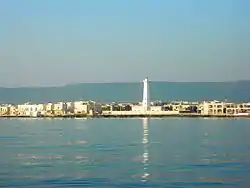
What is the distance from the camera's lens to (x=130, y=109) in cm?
16638

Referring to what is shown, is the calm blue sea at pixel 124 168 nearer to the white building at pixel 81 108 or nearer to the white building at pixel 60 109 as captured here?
the white building at pixel 81 108

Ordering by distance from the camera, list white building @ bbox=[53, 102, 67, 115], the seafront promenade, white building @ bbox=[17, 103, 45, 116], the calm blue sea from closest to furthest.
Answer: the calm blue sea, the seafront promenade, white building @ bbox=[53, 102, 67, 115], white building @ bbox=[17, 103, 45, 116]

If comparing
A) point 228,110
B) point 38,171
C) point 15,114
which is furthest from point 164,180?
point 15,114

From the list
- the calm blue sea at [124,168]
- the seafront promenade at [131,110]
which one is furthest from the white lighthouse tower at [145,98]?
the calm blue sea at [124,168]

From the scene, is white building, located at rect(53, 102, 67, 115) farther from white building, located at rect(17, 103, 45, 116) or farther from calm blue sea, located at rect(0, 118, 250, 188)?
calm blue sea, located at rect(0, 118, 250, 188)

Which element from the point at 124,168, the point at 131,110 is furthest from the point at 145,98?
the point at 124,168

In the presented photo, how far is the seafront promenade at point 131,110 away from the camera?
496ft

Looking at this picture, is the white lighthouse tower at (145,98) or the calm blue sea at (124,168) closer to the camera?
the calm blue sea at (124,168)

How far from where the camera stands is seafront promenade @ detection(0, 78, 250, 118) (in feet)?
496

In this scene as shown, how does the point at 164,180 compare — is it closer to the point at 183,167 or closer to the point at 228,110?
the point at 183,167

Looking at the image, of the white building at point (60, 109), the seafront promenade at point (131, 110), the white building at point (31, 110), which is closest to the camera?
the seafront promenade at point (131, 110)

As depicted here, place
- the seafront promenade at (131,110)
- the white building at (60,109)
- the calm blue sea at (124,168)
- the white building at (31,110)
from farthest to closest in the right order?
the white building at (31,110)
the white building at (60,109)
the seafront promenade at (131,110)
the calm blue sea at (124,168)

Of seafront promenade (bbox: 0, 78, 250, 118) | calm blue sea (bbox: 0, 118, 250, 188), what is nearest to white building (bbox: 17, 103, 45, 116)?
seafront promenade (bbox: 0, 78, 250, 118)

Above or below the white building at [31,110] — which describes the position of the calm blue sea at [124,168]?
below
